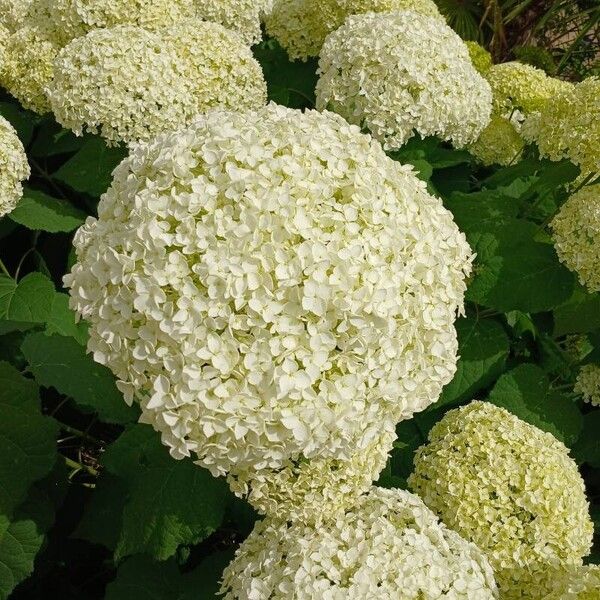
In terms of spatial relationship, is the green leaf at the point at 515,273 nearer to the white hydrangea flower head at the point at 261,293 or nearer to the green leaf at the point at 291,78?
the white hydrangea flower head at the point at 261,293

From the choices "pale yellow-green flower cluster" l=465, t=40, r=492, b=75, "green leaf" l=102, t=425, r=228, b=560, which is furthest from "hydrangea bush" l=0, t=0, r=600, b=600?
"pale yellow-green flower cluster" l=465, t=40, r=492, b=75

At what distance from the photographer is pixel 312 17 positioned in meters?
3.84

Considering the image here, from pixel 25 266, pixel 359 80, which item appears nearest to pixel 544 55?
pixel 359 80

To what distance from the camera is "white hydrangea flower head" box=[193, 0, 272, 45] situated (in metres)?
3.84

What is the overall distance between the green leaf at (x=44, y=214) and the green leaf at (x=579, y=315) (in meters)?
2.04

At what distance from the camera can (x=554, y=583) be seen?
2.01 metres

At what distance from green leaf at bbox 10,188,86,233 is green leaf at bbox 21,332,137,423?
2.34 ft

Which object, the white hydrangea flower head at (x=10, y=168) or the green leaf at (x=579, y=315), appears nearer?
the white hydrangea flower head at (x=10, y=168)

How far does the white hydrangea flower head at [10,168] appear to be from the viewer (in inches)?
112

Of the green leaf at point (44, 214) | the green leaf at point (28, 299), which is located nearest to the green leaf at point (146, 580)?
the green leaf at point (28, 299)

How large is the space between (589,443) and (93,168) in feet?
7.94

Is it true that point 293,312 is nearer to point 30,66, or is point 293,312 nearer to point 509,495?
point 509,495

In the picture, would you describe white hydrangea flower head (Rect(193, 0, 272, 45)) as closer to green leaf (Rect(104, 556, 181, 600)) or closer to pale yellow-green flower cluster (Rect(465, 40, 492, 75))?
pale yellow-green flower cluster (Rect(465, 40, 492, 75))

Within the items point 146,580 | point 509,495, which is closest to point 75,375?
point 146,580
